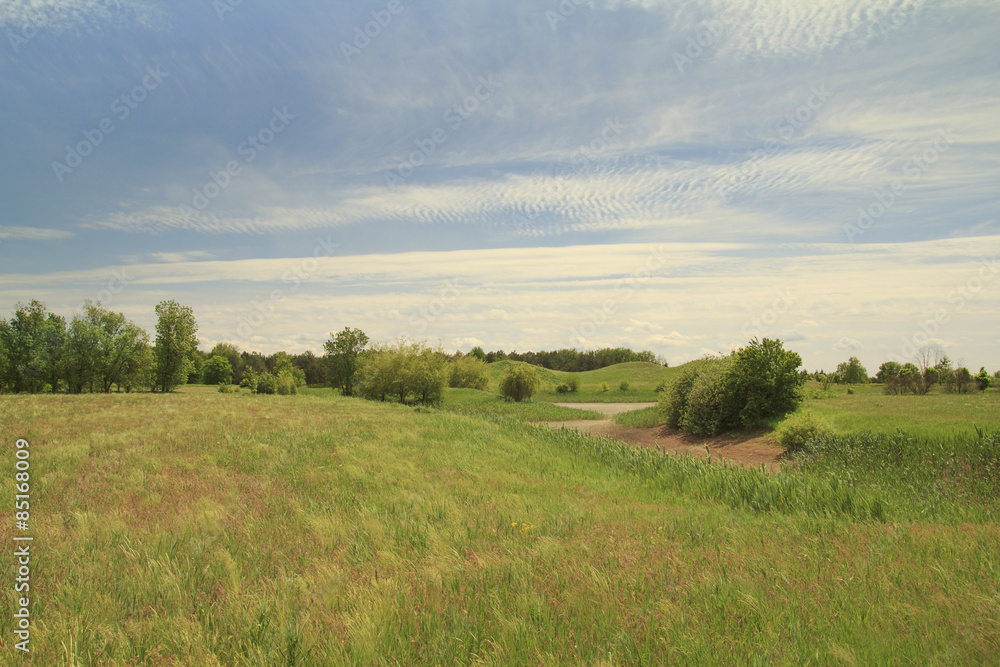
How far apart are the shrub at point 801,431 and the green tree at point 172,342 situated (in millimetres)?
60941

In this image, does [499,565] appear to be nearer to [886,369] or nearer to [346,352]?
[346,352]

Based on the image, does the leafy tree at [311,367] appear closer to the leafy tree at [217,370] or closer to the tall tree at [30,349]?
the leafy tree at [217,370]

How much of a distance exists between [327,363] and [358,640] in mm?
66819

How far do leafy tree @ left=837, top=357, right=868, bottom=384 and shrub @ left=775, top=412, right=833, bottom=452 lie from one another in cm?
Result: 7392

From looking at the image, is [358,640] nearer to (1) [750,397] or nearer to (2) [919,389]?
(1) [750,397]

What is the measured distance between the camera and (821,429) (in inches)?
578

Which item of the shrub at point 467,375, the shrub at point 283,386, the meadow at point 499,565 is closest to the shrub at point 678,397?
the meadow at point 499,565

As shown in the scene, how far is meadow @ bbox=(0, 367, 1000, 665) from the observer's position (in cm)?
335

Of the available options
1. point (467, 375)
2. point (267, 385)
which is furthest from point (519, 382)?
point (267, 385)

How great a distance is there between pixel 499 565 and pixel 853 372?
299 feet

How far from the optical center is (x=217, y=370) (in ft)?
337

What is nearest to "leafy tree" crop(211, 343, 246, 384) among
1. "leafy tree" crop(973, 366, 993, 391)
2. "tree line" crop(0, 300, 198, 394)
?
"tree line" crop(0, 300, 198, 394)

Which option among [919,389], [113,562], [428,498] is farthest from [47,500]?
[919,389]

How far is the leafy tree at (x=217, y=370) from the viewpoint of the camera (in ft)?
335
